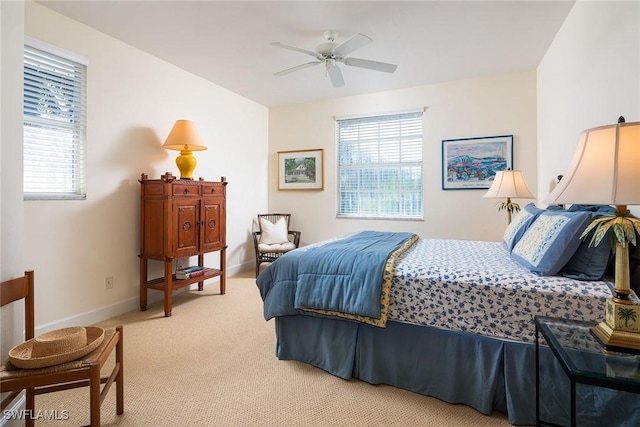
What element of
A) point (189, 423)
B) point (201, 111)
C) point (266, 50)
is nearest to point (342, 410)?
point (189, 423)

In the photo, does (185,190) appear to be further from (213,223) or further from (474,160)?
(474,160)

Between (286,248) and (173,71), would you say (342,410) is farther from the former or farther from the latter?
(173,71)

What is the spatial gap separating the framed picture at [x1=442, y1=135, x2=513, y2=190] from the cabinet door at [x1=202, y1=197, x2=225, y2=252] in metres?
2.92

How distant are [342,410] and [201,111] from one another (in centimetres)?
368

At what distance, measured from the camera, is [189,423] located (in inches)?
61.4

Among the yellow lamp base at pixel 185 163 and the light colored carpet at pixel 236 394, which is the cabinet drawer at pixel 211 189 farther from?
the light colored carpet at pixel 236 394

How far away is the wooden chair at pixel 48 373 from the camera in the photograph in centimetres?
119

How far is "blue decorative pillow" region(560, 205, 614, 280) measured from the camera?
4.98ft

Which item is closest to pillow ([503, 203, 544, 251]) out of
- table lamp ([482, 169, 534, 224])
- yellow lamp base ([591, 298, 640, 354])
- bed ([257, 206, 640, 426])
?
bed ([257, 206, 640, 426])

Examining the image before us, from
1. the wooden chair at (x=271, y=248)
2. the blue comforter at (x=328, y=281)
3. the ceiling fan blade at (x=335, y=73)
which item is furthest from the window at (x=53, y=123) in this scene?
the ceiling fan blade at (x=335, y=73)

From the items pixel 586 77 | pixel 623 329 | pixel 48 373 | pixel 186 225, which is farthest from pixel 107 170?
pixel 586 77

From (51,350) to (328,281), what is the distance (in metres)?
1.36

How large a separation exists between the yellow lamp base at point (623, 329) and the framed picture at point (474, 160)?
3.11 metres

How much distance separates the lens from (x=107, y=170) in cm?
294
